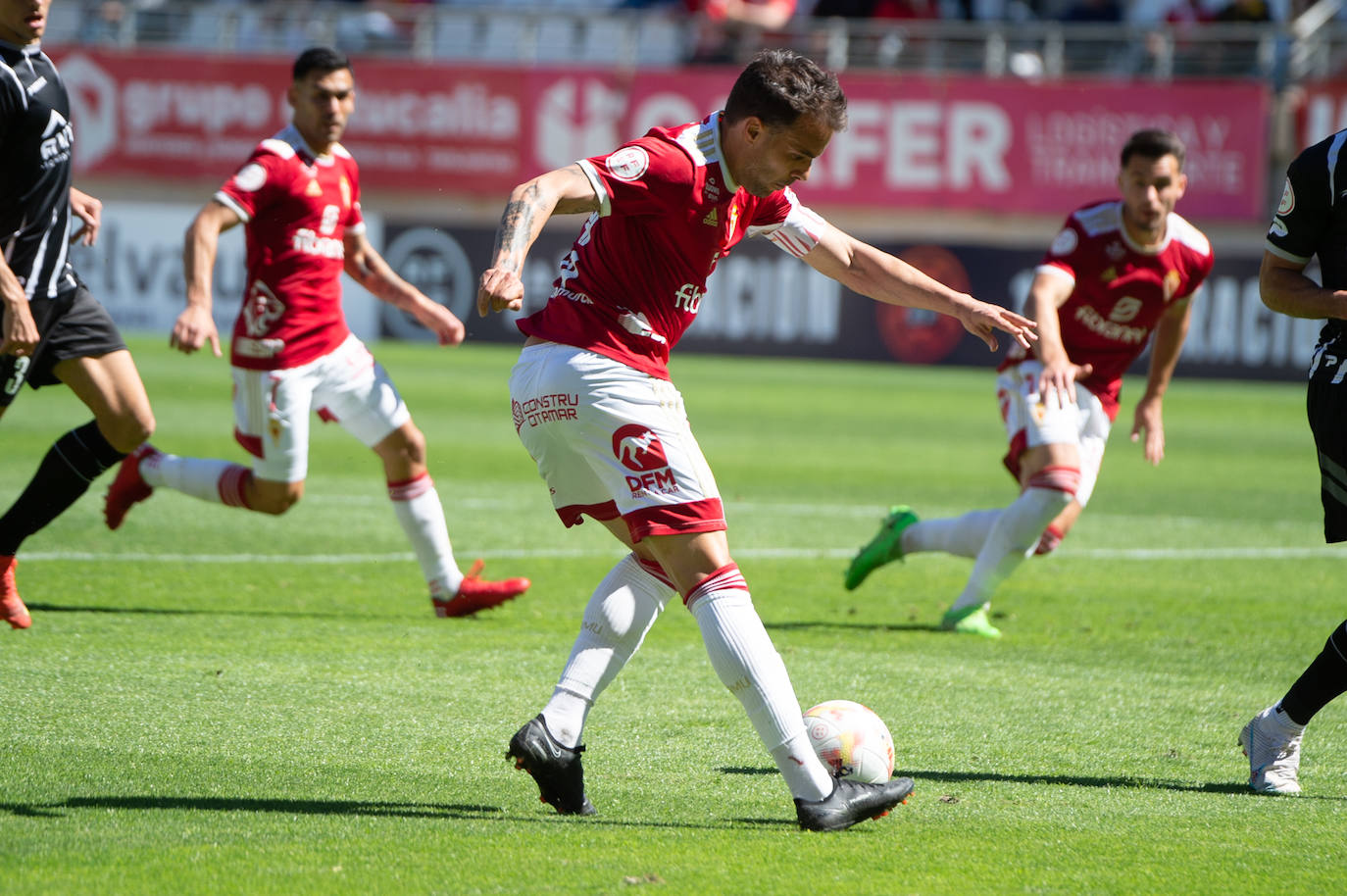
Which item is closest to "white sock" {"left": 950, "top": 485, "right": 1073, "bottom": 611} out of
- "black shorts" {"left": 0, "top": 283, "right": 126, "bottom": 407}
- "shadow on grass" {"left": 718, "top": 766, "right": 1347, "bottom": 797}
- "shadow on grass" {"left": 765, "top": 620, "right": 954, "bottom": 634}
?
"shadow on grass" {"left": 765, "top": 620, "right": 954, "bottom": 634}

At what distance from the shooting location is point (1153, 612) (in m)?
7.50

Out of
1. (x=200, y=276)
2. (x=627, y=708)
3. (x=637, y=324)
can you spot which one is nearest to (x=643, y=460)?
(x=637, y=324)

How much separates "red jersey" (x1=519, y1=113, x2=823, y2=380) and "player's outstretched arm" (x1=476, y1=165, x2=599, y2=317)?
3.3 inches

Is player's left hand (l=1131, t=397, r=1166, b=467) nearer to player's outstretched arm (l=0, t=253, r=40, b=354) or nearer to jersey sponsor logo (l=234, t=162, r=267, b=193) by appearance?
jersey sponsor logo (l=234, t=162, r=267, b=193)

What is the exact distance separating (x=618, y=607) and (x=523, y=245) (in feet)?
3.48

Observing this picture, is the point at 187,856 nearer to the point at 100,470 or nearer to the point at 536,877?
the point at 536,877

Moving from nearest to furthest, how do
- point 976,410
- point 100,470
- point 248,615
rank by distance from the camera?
point 100,470, point 248,615, point 976,410

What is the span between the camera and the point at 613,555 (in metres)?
8.88

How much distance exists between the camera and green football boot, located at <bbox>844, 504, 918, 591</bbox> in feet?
24.6

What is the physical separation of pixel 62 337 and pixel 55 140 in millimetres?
714

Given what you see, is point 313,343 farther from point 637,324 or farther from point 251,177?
point 637,324

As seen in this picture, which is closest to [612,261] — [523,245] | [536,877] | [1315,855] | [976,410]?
[523,245]

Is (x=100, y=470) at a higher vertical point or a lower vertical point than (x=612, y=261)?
lower

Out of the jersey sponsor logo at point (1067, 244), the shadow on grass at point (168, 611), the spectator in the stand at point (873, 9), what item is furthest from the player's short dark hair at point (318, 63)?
the spectator in the stand at point (873, 9)
